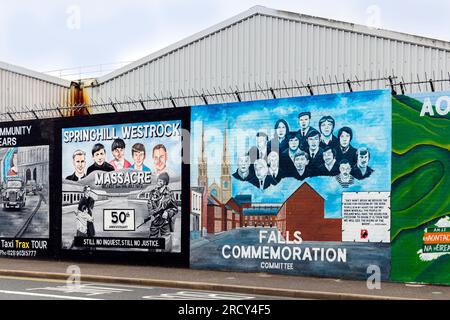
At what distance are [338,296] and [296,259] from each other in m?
3.85

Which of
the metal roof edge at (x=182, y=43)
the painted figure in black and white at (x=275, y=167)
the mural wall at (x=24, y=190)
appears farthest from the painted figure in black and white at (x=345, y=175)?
the mural wall at (x=24, y=190)

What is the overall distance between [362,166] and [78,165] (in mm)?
8897

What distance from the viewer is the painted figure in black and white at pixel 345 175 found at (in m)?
18.3

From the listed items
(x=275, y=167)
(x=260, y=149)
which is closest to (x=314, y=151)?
(x=275, y=167)

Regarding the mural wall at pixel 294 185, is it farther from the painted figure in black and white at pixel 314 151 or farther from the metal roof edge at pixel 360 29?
the metal roof edge at pixel 360 29

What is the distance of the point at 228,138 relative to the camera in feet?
66.5

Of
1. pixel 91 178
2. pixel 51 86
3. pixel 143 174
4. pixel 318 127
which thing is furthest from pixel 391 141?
pixel 51 86

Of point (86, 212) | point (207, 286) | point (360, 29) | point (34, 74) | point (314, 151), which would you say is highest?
point (360, 29)

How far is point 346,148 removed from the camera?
18.4 meters

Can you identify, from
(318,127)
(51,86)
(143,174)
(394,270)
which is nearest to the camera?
(394,270)

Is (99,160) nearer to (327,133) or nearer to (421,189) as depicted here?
(327,133)

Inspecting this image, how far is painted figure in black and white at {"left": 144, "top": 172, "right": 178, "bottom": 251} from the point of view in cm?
2117

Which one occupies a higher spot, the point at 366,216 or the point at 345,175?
the point at 345,175

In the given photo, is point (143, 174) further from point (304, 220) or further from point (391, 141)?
point (391, 141)
